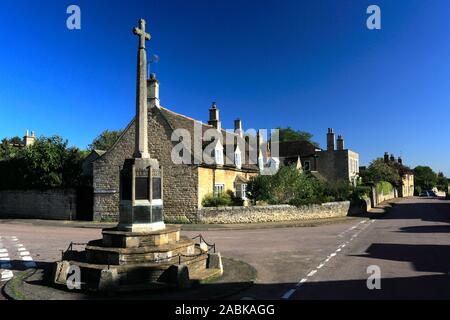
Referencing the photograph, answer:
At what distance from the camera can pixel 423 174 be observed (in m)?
139

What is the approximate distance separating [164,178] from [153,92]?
253 inches

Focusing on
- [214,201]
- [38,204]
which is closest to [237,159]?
[214,201]

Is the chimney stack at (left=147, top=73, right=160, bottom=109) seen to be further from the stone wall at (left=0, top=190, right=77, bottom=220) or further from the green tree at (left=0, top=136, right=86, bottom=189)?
the stone wall at (left=0, top=190, right=77, bottom=220)

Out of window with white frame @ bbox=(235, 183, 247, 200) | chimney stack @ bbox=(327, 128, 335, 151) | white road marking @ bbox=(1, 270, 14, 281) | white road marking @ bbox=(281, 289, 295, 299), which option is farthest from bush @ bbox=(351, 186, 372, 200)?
white road marking @ bbox=(1, 270, 14, 281)

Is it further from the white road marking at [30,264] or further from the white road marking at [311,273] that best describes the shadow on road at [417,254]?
the white road marking at [30,264]

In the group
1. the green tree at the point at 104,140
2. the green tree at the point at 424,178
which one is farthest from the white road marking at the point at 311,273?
the green tree at the point at 424,178

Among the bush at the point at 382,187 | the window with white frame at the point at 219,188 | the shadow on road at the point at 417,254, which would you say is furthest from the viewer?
the bush at the point at 382,187

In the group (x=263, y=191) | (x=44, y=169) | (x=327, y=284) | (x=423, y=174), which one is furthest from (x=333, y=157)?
(x=423, y=174)

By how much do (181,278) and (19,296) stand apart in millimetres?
3794

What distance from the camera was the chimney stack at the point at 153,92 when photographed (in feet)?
93.2

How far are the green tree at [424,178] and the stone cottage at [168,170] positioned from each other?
114279mm

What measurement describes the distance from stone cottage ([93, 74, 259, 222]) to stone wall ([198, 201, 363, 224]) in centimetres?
115
